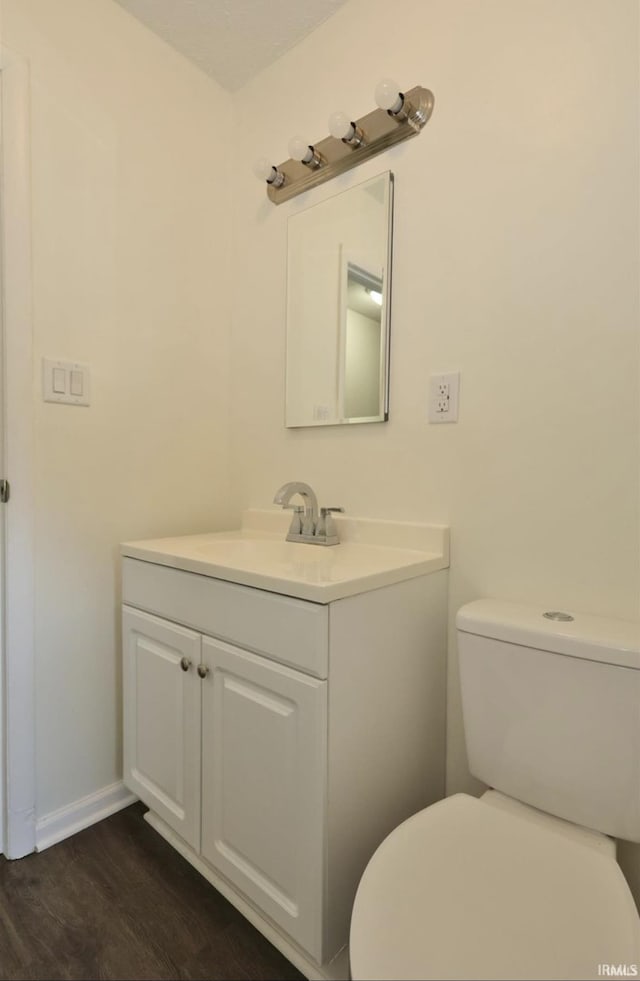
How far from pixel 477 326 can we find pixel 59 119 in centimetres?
121

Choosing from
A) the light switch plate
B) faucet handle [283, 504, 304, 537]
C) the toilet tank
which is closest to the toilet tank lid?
the toilet tank

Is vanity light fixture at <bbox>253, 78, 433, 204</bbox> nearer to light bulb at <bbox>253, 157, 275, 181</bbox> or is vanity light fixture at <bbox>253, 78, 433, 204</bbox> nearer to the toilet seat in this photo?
light bulb at <bbox>253, 157, 275, 181</bbox>

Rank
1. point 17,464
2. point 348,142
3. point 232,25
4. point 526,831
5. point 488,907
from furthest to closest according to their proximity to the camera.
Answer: point 232,25 → point 348,142 → point 17,464 → point 526,831 → point 488,907

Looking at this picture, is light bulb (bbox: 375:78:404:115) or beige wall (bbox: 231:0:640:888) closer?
beige wall (bbox: 231:0:640:888)

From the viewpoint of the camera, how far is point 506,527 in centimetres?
108

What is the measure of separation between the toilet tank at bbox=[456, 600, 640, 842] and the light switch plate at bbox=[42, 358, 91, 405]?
1.12m

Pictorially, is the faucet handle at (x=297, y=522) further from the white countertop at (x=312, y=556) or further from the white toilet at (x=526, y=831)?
the white toilet at (x=526, y=831)

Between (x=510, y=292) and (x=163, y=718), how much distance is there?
1.32m

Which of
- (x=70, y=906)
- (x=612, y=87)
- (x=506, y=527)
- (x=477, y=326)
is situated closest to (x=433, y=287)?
(x=477, y=326)

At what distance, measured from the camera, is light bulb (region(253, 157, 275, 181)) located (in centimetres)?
144

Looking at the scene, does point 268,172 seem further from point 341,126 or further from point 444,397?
point 444,397

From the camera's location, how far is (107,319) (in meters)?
1.35

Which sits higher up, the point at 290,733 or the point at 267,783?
the point at 290,733

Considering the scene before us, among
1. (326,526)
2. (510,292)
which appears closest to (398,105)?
(510,292)
